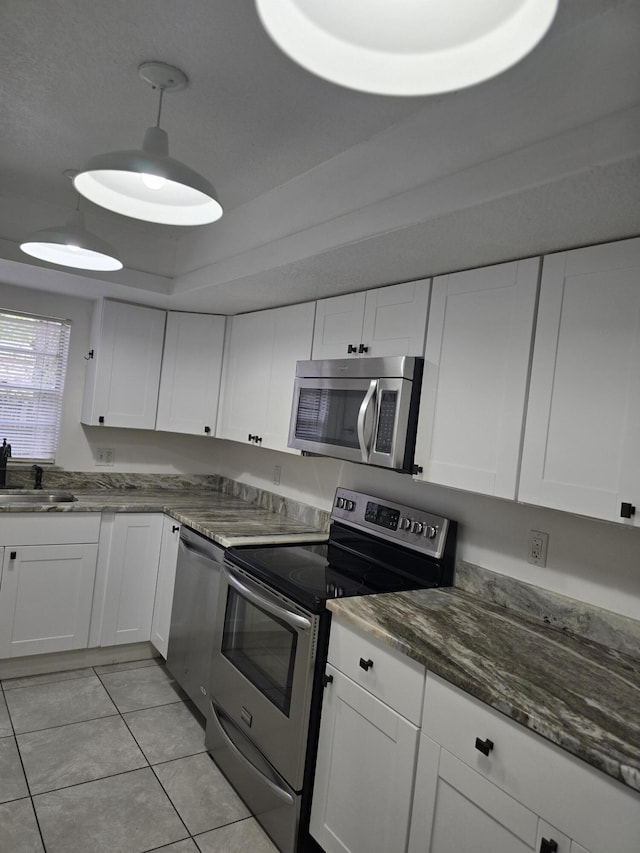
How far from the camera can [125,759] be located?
241 cm

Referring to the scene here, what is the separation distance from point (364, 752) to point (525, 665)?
1.86ft

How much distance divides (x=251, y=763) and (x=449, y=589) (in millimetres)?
997

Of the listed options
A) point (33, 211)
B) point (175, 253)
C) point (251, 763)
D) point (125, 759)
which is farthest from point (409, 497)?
point (33, 211)

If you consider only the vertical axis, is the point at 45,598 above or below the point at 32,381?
below

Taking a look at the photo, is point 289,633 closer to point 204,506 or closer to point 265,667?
point 265,667

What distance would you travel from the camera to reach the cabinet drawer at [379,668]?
1.61 m

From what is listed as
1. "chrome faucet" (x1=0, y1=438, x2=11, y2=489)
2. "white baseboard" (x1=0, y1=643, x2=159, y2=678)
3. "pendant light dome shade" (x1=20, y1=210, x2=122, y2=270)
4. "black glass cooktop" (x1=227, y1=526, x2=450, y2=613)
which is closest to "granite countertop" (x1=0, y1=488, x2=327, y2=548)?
"black glass cooktop" (x1=227, y1=526, x2=450, y2=613)

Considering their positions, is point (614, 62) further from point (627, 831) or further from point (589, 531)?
point (627, 831)

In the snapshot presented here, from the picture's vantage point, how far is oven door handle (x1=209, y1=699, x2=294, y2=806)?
1.98m

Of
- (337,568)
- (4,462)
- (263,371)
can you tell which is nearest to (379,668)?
(337,568)

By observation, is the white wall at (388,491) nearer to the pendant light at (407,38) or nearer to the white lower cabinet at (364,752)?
the white lower cabinet at (364,752)

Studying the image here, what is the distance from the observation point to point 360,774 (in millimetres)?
1738

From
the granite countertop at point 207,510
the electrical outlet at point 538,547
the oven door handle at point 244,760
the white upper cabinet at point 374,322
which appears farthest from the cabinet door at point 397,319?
the oven door handle at point 244,760

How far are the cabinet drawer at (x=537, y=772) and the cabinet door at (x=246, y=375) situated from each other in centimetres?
200
